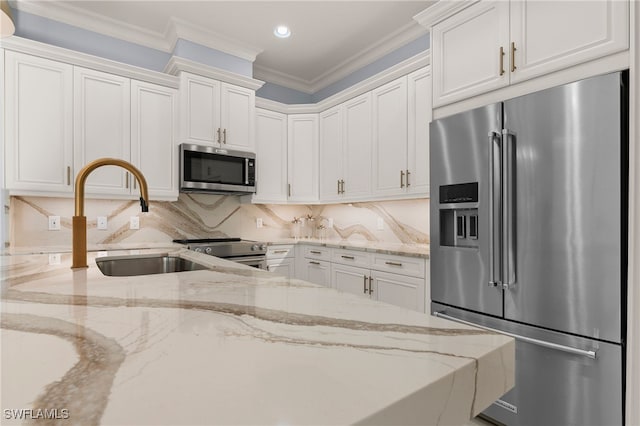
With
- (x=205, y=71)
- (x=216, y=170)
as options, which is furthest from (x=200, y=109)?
(x=216, y=170)

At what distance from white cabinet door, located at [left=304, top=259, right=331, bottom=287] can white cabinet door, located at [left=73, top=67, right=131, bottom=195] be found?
1831 millimetres

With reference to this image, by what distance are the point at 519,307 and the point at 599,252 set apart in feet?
1.48

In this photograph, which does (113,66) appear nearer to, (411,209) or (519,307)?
(411,209)

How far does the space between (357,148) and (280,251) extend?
1.33m

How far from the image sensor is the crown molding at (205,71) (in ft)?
10.3

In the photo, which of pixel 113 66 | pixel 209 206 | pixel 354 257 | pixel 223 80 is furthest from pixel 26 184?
pixel 354 257

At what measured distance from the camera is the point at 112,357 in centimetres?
45

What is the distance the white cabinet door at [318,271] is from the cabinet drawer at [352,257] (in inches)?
5.3

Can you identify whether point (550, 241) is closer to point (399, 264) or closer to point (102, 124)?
point (399, 264)

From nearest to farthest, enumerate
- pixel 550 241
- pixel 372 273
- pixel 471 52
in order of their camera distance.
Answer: pixel 550 241, pixel 471 52, pixel 372 273

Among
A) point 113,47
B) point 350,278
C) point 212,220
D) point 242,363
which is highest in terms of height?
point 113,47

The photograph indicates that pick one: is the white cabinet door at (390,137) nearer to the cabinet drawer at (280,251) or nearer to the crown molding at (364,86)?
the crown molding at (364,86)

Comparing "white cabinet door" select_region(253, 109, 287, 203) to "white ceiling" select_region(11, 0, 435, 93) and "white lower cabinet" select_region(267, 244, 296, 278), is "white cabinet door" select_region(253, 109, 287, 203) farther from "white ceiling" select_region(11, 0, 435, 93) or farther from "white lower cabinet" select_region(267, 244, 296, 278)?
"white ceiling" select_region(11, 0, 435, 93)

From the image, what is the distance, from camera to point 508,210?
1770mm
